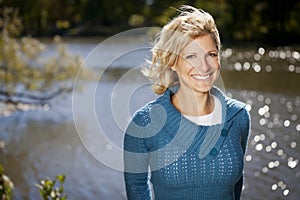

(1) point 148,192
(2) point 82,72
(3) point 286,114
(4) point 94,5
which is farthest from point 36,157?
(4) point 94,5

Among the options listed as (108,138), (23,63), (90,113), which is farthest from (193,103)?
(90,113)

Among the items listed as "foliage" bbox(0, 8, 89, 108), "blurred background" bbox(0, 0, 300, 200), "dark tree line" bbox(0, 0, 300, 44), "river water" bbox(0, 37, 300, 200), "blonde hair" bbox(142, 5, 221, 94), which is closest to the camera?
"blonde hair" bbox(142, 5, 221, 94)

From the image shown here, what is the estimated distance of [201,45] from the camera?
1820 millimetres

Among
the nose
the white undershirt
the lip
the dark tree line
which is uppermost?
the nose

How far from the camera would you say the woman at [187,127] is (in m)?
1.82

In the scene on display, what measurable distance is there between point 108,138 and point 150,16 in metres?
30.4

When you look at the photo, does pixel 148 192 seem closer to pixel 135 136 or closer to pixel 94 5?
pixel 135 136

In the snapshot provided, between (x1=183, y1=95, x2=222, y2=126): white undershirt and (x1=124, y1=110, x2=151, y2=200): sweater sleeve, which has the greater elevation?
(x1=183, y1=95, x2=222, y2=126): white undershirt

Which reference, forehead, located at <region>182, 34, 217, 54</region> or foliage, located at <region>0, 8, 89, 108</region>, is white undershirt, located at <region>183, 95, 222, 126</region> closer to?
forehead, located at <region>182, 34, 217, 54</region>

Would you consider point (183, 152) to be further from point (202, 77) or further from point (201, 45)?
point (201, 45)

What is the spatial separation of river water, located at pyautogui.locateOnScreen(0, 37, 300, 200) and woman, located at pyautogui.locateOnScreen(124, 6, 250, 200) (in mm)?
3181

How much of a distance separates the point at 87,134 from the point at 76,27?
1575 inches

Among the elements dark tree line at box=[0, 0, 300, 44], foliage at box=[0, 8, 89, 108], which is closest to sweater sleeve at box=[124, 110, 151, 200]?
foliage at box=[0, 8, 89, 108]

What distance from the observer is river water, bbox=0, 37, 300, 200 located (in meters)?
8.62
